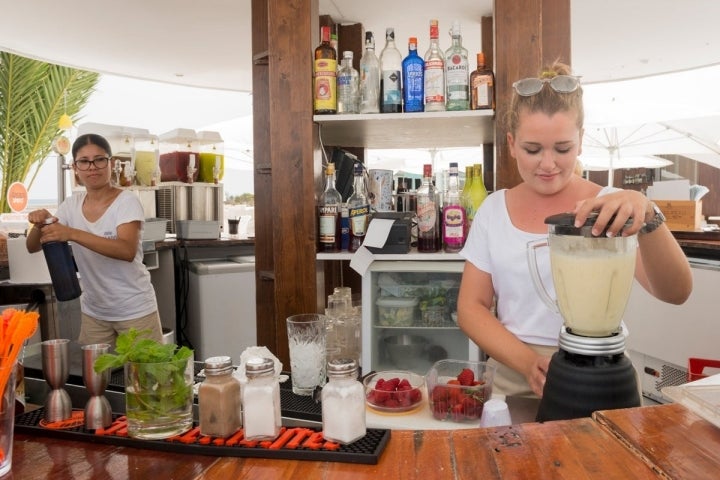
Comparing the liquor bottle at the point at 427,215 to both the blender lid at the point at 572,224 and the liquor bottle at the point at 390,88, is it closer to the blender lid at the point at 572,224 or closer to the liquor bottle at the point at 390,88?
the liquor bottle at the point at 390,88

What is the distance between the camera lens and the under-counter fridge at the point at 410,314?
2.51 m

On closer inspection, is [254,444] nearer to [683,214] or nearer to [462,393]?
[462,393]

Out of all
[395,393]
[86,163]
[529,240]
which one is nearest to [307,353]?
[395,393]

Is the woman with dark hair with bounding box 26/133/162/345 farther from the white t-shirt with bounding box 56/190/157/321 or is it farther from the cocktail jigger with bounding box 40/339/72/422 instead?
the cocktail jigger with bounding box 40/339/72/422

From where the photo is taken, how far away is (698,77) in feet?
20.4

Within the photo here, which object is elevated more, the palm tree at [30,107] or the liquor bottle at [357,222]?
the palm tree at [30,107]

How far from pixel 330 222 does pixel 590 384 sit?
1649mm

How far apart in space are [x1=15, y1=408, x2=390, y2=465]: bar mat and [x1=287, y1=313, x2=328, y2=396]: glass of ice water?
1.35ft

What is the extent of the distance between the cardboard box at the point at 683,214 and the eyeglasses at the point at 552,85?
317cm

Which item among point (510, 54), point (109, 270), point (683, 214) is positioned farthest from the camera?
point (683, 214)

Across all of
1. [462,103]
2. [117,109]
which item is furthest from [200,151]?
[117,109]

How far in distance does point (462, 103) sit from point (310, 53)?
2.22 feet

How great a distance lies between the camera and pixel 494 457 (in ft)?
2.80

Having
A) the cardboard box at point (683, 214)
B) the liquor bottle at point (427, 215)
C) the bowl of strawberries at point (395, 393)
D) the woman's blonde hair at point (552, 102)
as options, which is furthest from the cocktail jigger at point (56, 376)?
the cardboard box at point (683, 214)
